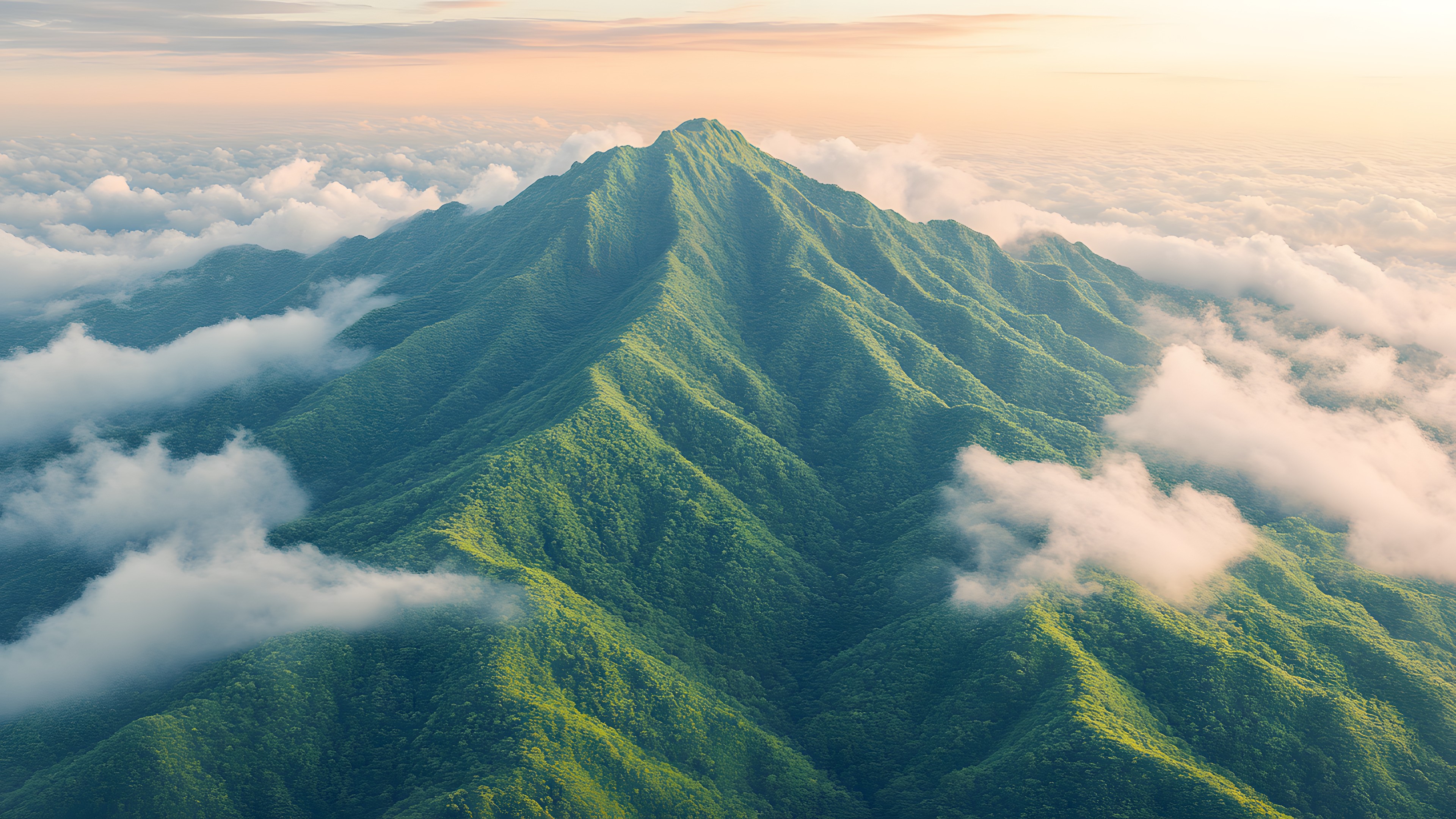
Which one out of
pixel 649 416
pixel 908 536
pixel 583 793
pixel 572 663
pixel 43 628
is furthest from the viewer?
pixel 649 416

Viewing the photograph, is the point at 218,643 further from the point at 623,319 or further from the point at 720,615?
the point at 623,319

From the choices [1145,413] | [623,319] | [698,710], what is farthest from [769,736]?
[1145,413]

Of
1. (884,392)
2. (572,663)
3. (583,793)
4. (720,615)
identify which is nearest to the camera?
(583,793)

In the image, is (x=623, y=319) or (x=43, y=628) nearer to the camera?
(x=43, y=628)

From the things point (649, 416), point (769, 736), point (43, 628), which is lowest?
point (769, 736)

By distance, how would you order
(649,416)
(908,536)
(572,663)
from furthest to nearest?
(649,416), (908,536), (572,663)

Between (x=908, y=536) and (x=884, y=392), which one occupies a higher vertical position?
(x=884, y=392)

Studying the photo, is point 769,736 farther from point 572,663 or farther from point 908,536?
point 908,536

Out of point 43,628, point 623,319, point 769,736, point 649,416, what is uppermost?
point 623,319

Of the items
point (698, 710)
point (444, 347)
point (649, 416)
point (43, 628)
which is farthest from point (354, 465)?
point (698, 710)
